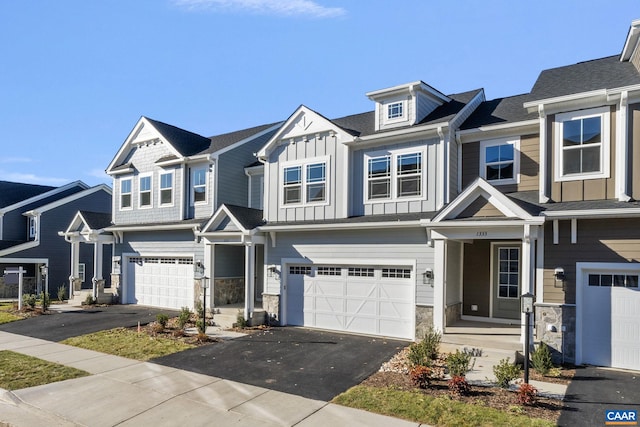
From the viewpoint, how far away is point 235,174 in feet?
61.4

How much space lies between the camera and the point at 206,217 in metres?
17.9

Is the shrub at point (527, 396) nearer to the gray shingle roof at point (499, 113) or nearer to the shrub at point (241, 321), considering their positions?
the gray shingle roof at point (499, 113)

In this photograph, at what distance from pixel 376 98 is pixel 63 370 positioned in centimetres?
1182

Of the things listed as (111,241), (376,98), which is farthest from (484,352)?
(111,241)

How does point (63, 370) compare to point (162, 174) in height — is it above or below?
below

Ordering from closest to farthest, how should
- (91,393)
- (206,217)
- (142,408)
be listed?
1. (142,408)
2. (91,393)
3. (206,217)

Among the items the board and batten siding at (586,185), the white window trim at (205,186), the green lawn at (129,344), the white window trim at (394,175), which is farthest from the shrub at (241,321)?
the board and batten siding at (586,185)

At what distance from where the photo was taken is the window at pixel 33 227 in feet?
86.0

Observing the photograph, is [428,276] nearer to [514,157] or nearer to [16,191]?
[514,157]

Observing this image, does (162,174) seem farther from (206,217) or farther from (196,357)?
(196,357)

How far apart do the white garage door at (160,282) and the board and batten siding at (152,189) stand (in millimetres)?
1948

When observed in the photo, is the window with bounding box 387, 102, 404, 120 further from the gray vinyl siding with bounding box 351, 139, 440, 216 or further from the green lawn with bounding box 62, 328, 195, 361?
the green lawn with bounding box 62, 328, 195, 361

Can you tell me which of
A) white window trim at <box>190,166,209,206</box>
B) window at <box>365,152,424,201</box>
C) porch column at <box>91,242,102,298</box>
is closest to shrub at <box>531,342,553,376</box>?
window at <box>365,152,424,201</box>

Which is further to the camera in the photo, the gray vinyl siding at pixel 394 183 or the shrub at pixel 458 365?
the gray vinyl siding at pixel 394 183
